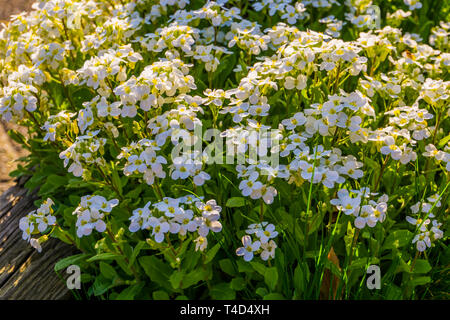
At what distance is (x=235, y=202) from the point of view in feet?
8.70

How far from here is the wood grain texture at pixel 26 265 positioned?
301cm

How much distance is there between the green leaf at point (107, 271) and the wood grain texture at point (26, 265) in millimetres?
444

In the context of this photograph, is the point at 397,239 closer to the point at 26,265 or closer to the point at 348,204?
the point at 348,204

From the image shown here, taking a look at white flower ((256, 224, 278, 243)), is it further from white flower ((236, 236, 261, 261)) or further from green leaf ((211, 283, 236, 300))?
green leaf ((211, 283, 236, 300))

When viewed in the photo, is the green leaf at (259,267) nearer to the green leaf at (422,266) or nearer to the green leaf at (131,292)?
the green leaf at (131,292)

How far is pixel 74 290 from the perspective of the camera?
2.98m

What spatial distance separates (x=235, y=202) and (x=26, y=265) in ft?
4.89

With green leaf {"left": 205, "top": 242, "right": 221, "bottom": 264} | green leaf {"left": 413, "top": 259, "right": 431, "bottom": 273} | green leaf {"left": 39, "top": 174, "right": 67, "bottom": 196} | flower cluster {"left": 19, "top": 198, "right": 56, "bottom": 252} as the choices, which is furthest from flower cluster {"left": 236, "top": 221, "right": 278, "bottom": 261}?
green leaf {"left": 39, "top": 174, "right": 67, "bottom": 196}

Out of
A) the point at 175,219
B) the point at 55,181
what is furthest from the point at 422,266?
the point at 55,181

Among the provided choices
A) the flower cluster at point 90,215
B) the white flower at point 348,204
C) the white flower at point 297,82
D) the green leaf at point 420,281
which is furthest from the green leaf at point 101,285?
the green leaf at point 420,281

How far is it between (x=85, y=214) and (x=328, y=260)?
4.01ft

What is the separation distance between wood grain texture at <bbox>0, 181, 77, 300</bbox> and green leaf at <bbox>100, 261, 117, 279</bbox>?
0.44m
